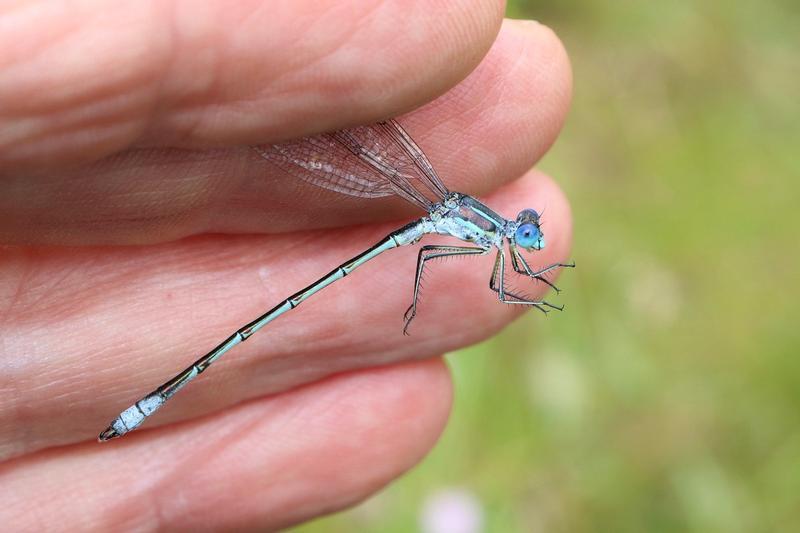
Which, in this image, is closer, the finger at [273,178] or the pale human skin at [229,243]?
the pale human skin at [229,243]

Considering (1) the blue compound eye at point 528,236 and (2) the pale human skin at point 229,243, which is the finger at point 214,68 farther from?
(1) the blue compound eye at point 528,236

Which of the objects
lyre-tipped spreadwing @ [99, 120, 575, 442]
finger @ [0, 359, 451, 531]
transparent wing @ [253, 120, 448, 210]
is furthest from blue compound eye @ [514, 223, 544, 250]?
finger @ [0, 359, 451, 531]

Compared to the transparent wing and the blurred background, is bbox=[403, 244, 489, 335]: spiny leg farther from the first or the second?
the blurred background

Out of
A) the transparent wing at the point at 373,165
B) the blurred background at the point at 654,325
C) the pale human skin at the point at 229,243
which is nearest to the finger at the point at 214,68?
the pale human skin at the point at 229,243

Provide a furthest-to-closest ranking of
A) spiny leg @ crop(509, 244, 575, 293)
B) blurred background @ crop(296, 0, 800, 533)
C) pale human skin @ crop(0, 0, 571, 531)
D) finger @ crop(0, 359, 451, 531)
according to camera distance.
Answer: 1. blurred background @ crop(296, 0, 800, 533)
2. spiny leg @ crop(509, 244, 575, 293)
3. finger @ crop(0, 359, 451, 531)
4. pale human skin @ crop(0, 0, 571, 531)

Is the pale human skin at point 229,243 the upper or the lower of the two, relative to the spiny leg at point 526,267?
upper

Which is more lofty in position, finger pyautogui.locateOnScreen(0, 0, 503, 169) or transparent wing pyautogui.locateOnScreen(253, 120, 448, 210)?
transparent wing pyautogui.locateOnScreen(253, 120, 448, 210)
